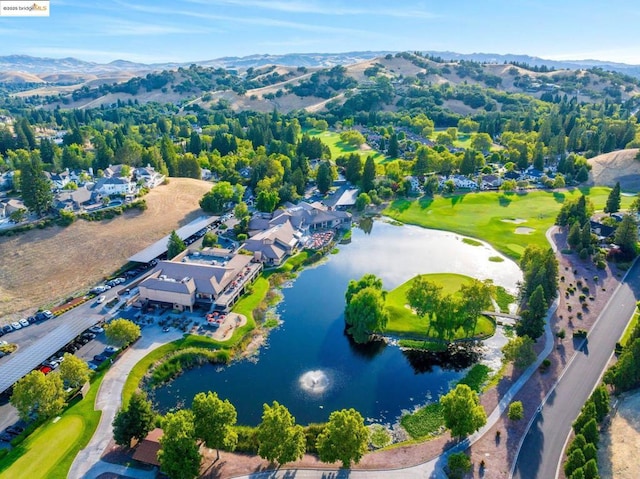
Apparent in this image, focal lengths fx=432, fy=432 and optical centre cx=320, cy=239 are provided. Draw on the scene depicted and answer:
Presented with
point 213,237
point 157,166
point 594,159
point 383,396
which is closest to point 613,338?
point 383,396

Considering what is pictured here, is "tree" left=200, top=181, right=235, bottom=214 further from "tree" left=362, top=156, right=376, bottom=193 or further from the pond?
"tree" left=362, top=156, right=376, bottom=193

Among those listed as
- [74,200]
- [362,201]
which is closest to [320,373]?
[362,201]

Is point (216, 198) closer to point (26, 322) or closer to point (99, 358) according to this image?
point (26, 322)

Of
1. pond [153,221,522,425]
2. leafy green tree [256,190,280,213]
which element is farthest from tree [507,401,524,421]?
leafy green tree [256,190,280,213]

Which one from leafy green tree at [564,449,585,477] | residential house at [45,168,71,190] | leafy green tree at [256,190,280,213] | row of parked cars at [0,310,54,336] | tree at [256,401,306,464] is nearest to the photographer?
leafy green tree at [564,449,585,477]

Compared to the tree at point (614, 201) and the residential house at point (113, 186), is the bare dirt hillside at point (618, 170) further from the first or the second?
the residential house at point (113, 186)
